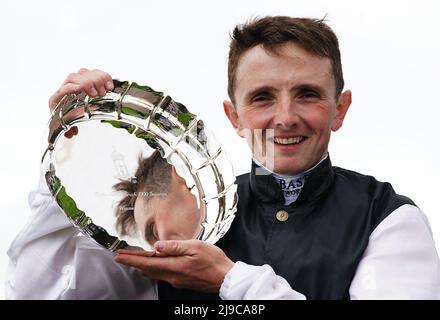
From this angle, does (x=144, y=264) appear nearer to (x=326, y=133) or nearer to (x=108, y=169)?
(x=108, y=169)

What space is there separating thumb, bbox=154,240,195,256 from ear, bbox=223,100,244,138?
0.38 meters

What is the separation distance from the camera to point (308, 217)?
77.4 inches

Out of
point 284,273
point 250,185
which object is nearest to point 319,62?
point 250,185

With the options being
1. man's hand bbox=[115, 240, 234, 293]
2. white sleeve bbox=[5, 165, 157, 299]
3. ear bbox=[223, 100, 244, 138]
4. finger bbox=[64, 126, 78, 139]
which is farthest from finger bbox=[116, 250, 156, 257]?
ear bbox=[223, 100, 244, 138]

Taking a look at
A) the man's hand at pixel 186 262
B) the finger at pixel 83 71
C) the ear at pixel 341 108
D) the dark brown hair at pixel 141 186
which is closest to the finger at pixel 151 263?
the man's hand at pixel 186 262

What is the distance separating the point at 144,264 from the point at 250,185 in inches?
15.4

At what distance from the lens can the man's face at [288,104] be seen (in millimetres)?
1926

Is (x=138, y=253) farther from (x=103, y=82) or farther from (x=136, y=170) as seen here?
(x=103, y=82)

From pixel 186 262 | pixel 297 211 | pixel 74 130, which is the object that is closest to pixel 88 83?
pixel 74 130

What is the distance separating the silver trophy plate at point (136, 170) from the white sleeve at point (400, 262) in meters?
0.34

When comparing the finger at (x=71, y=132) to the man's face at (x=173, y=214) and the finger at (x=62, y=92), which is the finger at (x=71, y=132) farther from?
the man's face at (x=173, y=214)

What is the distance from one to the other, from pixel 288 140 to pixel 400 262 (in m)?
0.39
